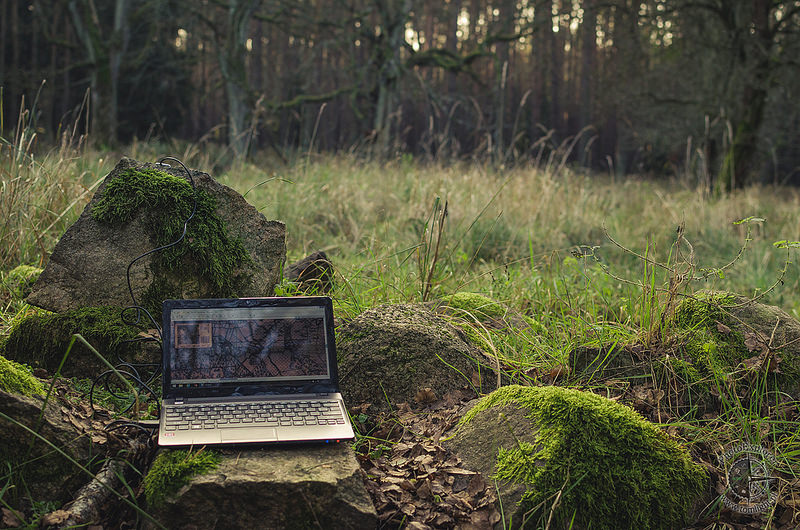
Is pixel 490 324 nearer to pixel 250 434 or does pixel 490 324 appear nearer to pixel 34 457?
Answer: pixel 250 434

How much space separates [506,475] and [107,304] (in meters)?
1.97

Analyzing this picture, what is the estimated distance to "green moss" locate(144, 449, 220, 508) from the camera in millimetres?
1798

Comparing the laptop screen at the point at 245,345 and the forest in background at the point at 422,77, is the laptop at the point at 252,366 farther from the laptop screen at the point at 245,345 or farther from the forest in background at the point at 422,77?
the forest in background at the point at 422,77

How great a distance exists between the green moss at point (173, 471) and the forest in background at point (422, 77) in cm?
350

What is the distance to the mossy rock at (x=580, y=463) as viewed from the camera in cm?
200

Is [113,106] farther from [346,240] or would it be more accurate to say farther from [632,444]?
[632,444]

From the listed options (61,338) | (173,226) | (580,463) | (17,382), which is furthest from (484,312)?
(17,382)

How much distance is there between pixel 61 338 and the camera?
2.68 metres

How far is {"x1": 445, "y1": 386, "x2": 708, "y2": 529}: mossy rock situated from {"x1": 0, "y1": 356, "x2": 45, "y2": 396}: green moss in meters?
1.47

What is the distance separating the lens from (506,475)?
2.07 meters

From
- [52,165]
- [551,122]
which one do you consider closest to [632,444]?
[52,165]

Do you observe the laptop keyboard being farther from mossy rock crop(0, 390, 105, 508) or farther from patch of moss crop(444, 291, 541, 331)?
patch of moss crop(444, 291, 541, 331)

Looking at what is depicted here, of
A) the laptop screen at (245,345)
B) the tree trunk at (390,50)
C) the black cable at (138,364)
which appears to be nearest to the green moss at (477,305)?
the laptop screen at (245,345)

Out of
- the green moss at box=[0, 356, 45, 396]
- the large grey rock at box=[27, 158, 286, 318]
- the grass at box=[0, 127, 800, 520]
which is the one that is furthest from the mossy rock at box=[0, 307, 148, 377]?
the green moss at box=[0, 356, 45, 396]
